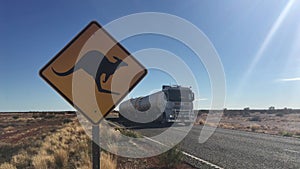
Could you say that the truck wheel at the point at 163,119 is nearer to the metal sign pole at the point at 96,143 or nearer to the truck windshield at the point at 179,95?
the truck windshield at the point at 179,95

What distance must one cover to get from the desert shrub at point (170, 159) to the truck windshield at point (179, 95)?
59.7 feet

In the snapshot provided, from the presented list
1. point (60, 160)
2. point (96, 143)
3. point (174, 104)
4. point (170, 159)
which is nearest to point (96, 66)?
point (96, 143)

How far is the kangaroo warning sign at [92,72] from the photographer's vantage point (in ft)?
9.73

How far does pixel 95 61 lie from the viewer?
120 inches

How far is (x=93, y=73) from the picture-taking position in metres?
3.05

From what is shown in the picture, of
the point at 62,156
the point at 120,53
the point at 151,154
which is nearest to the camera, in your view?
the point at 120,53

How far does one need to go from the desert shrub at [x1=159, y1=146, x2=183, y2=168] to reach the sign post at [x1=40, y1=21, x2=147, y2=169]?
488cm

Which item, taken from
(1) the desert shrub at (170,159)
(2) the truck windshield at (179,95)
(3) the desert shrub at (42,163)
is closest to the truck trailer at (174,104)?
(2) the truck windshield at (179,95)

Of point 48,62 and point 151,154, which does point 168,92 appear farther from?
point 48,62

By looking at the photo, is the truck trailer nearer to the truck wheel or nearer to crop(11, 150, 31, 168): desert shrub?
the truck wheel

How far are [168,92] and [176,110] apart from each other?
1.87 meters

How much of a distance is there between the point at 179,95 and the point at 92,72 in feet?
78.1

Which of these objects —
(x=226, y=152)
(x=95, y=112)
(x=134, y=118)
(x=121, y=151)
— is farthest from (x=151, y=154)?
(x=134, y=118)

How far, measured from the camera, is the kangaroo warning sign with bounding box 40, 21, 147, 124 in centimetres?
297
